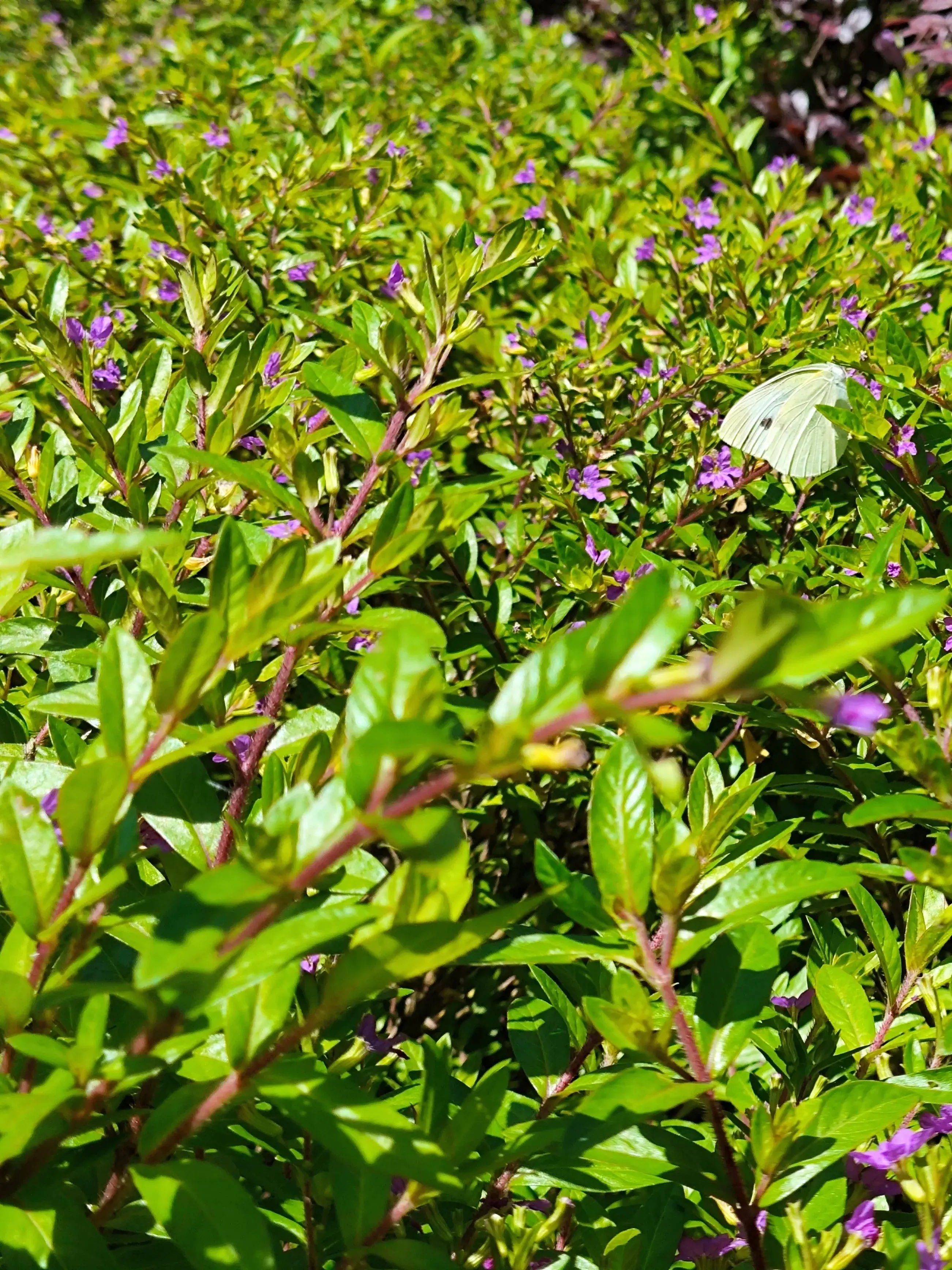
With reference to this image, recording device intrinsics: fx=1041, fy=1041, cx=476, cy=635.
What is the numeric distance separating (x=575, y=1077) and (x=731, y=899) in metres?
0.44

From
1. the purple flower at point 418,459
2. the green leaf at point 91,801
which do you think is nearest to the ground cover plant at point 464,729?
the green leaf at point 91,801

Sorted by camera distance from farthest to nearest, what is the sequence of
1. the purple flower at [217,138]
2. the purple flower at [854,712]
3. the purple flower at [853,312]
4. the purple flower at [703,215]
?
the purple flower at [217,138]
the purple flower at [703,215]
the purple flower at [853,312]
the purple flower at [854,712]

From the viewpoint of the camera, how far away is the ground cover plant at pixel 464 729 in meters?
0.79

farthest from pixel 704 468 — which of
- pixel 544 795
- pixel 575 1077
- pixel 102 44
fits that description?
pixel 102 44

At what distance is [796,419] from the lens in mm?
1872

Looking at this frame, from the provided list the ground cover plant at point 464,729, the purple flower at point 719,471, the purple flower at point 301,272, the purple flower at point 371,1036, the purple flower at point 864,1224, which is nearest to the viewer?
the ground cover plant at point 464,729

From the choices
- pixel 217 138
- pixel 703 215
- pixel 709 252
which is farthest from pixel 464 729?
pixel 217 138

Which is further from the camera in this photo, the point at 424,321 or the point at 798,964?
the point at 798,964

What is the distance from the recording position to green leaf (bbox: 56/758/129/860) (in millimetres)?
793

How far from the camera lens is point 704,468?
2053 mm

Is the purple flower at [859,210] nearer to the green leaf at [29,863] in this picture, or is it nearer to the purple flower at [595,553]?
the purple flower at [595,553]

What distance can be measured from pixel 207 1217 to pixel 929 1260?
670mm

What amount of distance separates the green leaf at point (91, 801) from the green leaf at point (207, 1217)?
27 centimetres

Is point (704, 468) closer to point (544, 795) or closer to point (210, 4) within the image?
point (544, 795)
